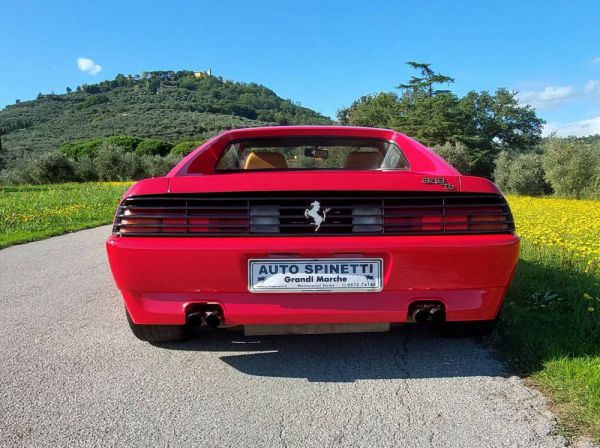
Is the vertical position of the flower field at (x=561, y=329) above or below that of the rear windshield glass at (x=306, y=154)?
below

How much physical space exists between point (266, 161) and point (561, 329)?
245 centimetres

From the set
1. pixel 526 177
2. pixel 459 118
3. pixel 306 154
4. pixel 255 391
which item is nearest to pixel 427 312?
pixel 255 391

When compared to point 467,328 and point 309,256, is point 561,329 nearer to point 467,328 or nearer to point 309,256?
point 467,328

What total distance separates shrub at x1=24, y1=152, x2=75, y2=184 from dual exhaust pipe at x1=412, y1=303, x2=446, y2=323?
38.9 metres

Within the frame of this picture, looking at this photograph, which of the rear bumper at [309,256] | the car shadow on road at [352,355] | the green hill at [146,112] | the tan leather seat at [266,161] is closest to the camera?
the rear bumper at [309,256]

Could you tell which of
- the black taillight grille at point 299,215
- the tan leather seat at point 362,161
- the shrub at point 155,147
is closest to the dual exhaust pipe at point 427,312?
the black taillight grille at point 299,215

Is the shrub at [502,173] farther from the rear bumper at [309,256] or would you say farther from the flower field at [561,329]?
the rear bumper at [309,256]

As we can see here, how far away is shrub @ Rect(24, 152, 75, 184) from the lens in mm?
35125

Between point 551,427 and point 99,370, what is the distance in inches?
91.4

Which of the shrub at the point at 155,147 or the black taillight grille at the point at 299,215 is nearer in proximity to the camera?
the black taillight grille at the point at 299,215

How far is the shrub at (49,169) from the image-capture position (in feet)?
115

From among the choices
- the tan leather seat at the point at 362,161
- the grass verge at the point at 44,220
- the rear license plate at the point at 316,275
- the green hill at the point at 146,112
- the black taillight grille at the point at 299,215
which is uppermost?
the green hill at the point at 146,112

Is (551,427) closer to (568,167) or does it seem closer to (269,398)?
(269,398)

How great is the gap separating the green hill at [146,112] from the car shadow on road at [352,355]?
192 ft
